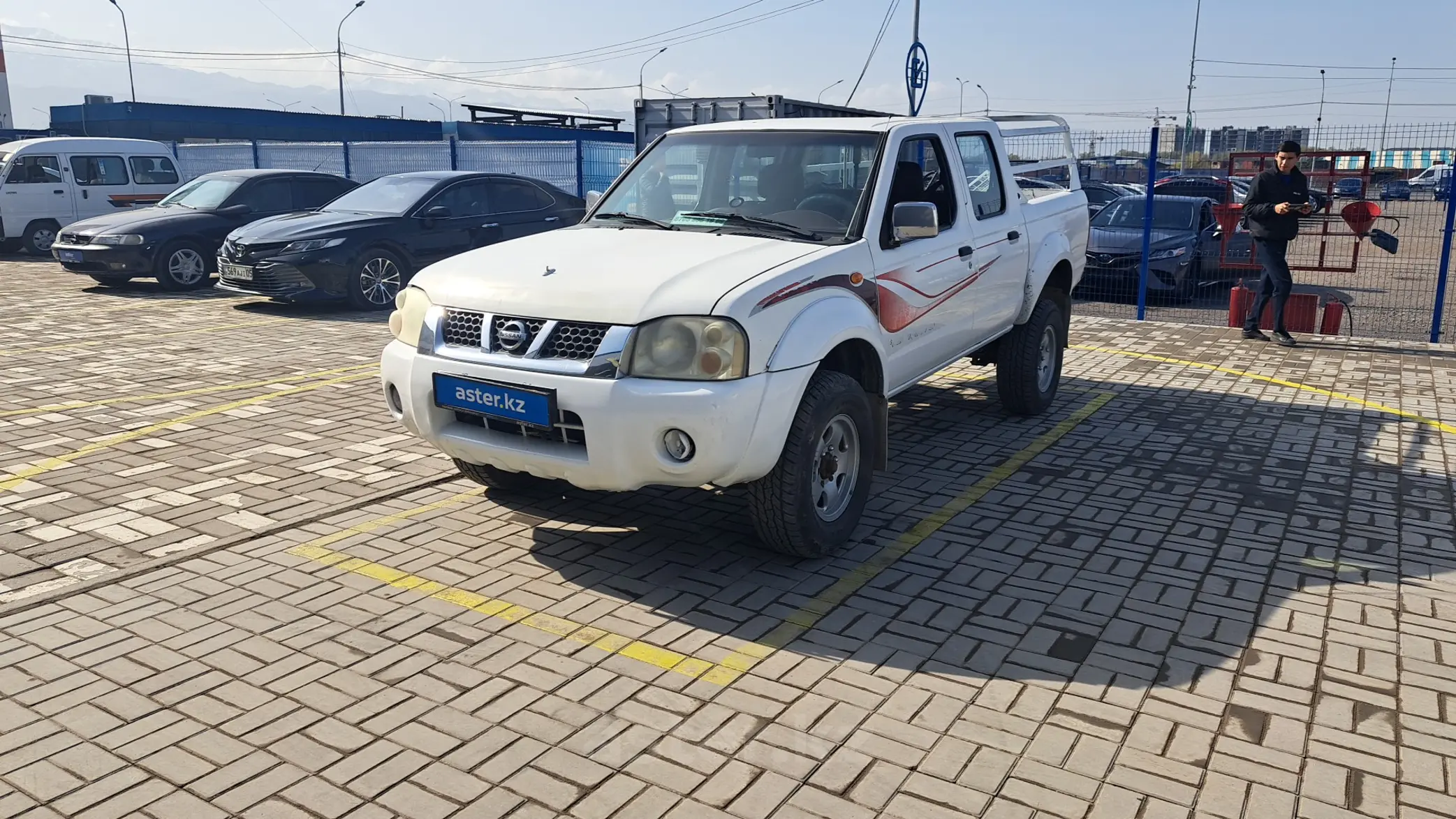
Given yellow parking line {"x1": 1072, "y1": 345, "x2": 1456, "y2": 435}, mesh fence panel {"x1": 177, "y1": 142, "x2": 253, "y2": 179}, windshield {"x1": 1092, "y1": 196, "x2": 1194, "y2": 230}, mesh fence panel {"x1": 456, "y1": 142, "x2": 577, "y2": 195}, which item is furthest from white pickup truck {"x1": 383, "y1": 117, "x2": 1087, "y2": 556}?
mesh fence panel {"x1": 177, "y1": 142, "x2": 253, "y2": 179}

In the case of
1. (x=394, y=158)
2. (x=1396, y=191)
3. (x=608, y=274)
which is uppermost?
(x=394, y=158)

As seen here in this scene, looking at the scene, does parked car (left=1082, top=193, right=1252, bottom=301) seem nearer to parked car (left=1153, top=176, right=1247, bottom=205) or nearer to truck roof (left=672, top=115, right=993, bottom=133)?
parked car (left=1153, top=176, right=1247, bottom=205)

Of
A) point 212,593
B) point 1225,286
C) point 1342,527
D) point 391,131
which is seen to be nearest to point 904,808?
point 212,593

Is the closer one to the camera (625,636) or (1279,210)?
(625,636)

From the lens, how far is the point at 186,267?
14781mm

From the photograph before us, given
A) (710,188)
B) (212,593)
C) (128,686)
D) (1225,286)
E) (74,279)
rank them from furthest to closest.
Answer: (74,279) < (1225,286) < (710,188) < (212,593) < (128,686)

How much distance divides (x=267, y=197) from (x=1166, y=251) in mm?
12233

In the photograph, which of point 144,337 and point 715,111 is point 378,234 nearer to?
point 144,337

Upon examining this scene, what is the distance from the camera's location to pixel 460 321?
4.75 meters

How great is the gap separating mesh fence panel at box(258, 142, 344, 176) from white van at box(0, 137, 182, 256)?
3.40 meters

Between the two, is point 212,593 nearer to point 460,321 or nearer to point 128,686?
point 128,686

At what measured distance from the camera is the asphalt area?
3.16m

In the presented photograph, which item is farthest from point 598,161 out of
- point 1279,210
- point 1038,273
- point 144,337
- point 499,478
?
point 499,478

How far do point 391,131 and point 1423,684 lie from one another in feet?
154
